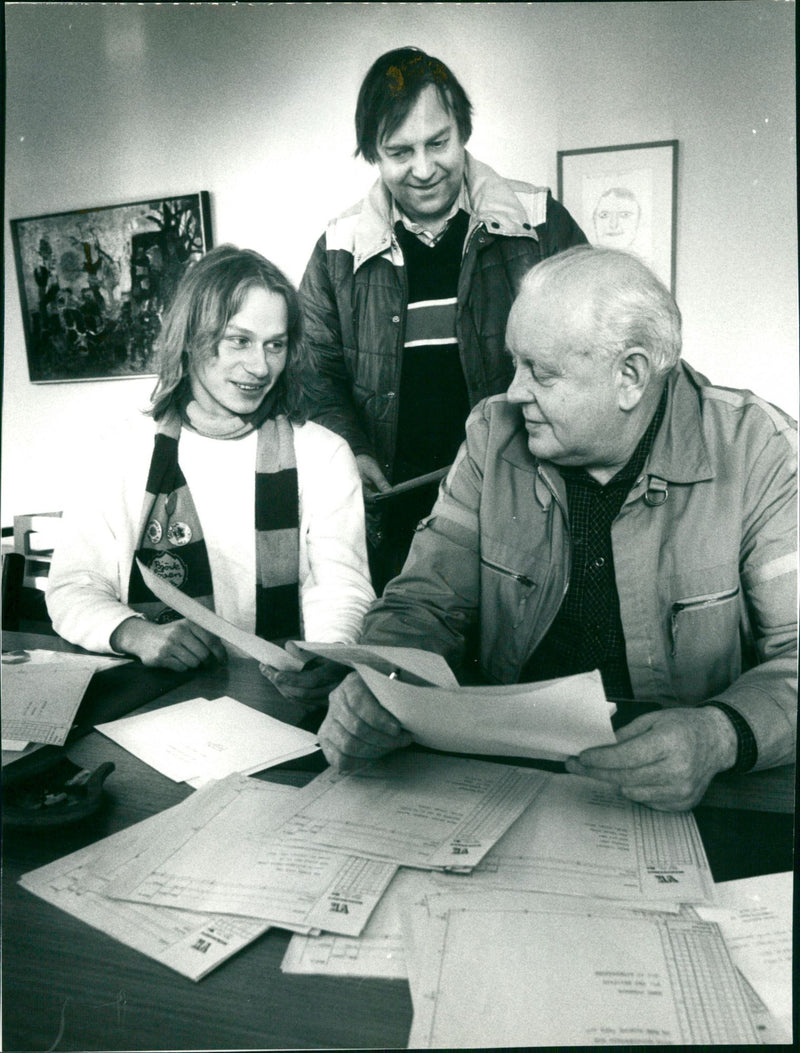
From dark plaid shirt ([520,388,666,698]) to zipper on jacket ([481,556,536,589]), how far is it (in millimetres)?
59

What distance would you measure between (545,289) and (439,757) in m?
0.70

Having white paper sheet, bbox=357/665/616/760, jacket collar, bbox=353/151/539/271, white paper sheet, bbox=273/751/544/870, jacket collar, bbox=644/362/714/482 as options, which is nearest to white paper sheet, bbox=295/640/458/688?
white paper sheet, bbox=357/665/616/760

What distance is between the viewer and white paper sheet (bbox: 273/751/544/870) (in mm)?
945

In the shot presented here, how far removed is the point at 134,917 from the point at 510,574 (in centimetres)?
72

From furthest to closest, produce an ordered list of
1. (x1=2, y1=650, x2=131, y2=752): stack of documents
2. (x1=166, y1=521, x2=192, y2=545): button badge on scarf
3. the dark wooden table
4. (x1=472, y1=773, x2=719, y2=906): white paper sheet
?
1. (x1=166, y1=521, x2=192, y2=545): button badge on scarf
2. (x1=2, y1=650, x2=131, y2=752): stack of documents
3. (x1=472, y1=773, x2=719, y2=906): white paper sheet
4. the dark wooden table

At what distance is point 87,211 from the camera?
129cm

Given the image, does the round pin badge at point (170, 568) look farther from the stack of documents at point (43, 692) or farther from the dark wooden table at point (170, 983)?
the dark wooden table at point (170, 983)

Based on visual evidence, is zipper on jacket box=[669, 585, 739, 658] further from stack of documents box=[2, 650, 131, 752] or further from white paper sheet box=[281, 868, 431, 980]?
stack of documents box=[2, 650, 131, 752]

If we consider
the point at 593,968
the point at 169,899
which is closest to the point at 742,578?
the point at 593,968

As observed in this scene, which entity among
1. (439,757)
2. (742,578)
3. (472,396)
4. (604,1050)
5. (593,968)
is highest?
(472,396)

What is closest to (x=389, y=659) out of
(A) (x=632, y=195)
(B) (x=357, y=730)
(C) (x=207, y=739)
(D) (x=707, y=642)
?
(B) (x=357, y=730)

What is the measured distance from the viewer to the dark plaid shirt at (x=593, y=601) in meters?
1.28

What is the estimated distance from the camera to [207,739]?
3.81 feet

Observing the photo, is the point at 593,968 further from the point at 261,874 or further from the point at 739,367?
the point at 739,367
